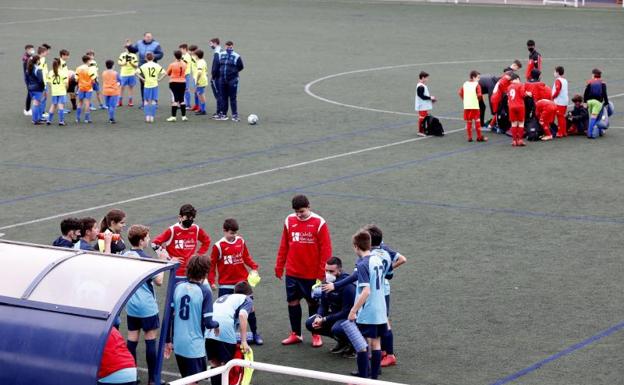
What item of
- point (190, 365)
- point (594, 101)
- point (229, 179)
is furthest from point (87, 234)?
point (594, 101)

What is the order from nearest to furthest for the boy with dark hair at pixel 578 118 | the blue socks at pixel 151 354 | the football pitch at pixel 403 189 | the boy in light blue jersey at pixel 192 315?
1. the boy in light blue jersey at pixel 192 315
2. the blue socks at pixel 151 354
3. the football pitch at pixel 403 189
4. the boy with dark hair at pixel 578 118

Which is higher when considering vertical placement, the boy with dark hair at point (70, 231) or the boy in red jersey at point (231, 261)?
the boy with dark hair at point (70, 231)

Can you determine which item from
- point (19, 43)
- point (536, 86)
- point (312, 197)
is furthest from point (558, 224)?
point (19, 43)

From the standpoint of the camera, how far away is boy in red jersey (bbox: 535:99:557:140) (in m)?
28.4

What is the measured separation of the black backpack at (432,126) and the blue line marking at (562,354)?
13.9 metres

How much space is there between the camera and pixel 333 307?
14320mm

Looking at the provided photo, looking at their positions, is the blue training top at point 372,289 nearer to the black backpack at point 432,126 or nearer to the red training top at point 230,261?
the red training top at point 230,261

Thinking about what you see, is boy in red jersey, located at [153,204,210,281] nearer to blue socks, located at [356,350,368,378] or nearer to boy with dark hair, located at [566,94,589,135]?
blue socks, located at [356,350,368,378]

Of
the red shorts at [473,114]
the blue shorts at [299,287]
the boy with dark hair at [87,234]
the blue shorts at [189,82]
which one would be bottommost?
the blue shorts at [299,287]

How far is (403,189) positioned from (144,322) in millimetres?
10698

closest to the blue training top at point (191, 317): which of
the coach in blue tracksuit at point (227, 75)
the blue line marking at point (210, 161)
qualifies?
the blue line marking at point (210, 161)

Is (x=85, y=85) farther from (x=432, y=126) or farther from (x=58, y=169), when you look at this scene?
(x=432, y=126)

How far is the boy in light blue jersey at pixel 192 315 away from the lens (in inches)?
505

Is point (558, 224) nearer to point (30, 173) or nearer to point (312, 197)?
point (312, 197)
